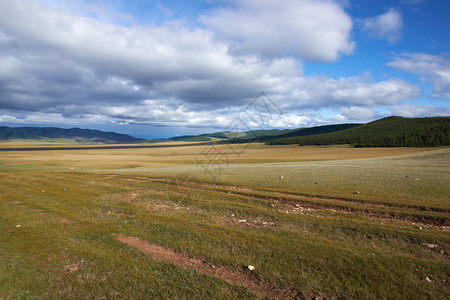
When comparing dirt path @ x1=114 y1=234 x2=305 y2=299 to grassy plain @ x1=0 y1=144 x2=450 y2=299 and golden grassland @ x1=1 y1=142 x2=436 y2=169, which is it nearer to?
grassy plain @ x1=0 y1=144 x2=450 y2=299

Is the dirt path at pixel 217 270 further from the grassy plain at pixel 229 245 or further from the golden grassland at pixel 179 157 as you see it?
the golden grassland at pixel 179 157

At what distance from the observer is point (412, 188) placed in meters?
21.3

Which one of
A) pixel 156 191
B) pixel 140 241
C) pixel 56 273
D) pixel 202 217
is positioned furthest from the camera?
pixel 156 191

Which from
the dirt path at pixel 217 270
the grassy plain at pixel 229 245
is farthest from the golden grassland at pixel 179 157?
the dirt path at pixel 217 270

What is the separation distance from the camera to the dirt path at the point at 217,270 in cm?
763

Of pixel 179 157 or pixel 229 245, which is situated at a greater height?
pixel 229 245

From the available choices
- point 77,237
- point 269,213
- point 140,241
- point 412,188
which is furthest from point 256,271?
point 412,188

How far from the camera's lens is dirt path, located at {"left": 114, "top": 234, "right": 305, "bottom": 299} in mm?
7633

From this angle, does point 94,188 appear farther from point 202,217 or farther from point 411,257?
point 411,257

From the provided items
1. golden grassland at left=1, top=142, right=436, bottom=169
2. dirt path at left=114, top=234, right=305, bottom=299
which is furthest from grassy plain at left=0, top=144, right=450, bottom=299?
golden grassland at left=1, top=142, right=436, bottom=169

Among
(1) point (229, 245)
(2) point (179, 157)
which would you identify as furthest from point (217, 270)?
(2) point (179, 157)

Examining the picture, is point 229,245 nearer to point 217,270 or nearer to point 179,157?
point 217,270

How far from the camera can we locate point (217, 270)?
29.3ft

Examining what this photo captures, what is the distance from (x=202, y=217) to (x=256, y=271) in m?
7.48
